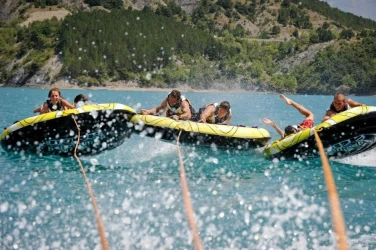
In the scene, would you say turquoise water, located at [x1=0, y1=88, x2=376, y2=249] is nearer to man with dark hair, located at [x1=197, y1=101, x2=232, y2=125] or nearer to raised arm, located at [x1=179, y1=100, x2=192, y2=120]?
raised arm, located at [x1=179, y1=100, x2=192, y2=120]

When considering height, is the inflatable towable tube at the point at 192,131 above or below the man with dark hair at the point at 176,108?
below

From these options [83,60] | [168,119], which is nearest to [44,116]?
[168,119]

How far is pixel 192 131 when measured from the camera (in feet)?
29.0

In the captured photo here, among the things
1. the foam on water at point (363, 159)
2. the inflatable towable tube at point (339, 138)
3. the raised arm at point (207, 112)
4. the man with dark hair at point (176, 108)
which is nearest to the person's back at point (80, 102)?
the man with dark hair at point (176, 108)

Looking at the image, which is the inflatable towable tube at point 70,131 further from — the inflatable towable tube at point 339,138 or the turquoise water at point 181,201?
the inflatable towable tube at point 339,138

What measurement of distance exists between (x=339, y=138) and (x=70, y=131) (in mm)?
4597

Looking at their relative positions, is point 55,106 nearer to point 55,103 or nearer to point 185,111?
point 55,103

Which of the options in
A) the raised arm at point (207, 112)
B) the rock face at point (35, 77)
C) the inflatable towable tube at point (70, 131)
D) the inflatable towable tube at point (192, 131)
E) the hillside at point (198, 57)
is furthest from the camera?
the hillside at point (198, 57)

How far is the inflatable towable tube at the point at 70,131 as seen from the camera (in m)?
8.23

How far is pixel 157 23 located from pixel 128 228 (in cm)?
11717

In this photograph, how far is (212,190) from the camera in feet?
22.4

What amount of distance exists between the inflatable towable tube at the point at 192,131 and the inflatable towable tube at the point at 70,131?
29cm

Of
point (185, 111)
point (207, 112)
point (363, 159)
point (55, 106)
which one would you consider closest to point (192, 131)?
point (185, 111)

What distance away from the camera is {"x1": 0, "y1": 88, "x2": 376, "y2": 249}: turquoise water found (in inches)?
183
